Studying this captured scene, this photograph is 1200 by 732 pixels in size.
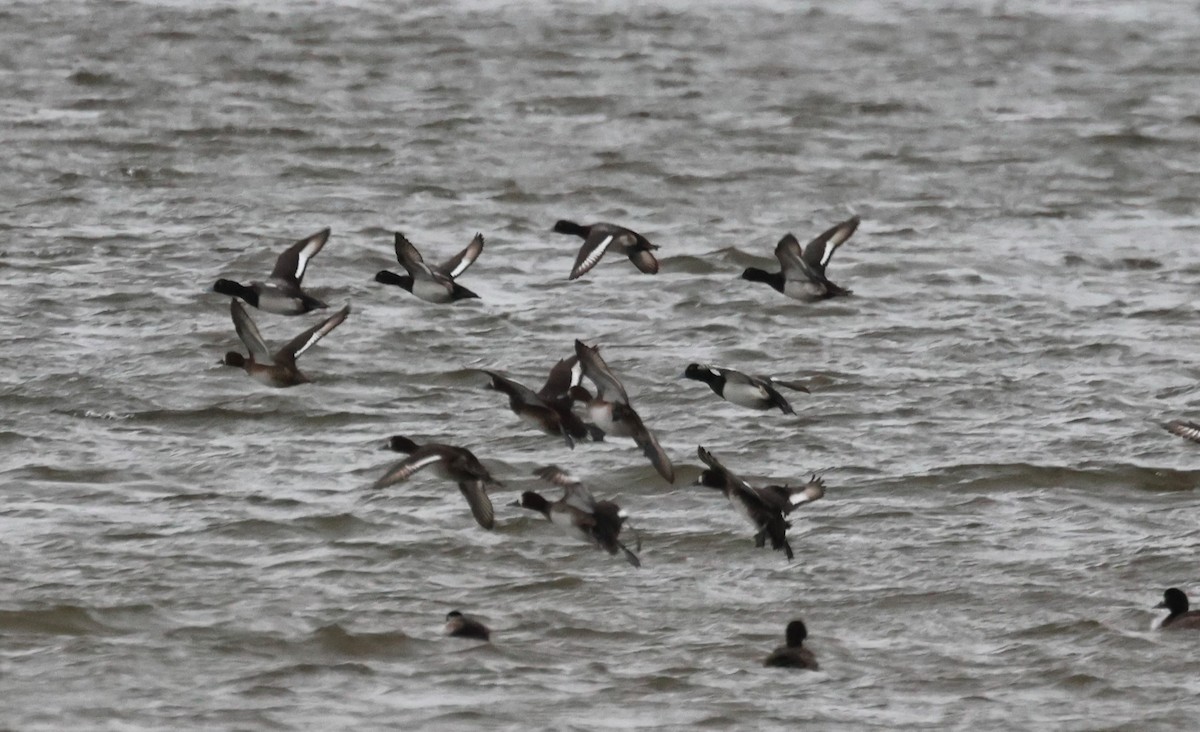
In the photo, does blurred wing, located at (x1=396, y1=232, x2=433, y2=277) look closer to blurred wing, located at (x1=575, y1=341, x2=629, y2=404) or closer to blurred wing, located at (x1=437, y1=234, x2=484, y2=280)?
blurred wing, located at (x1=437, y1=234, x2=484, y2=280)

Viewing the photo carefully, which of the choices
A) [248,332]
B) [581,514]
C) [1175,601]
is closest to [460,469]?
[581,514]

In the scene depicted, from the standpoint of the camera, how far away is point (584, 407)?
12.1m

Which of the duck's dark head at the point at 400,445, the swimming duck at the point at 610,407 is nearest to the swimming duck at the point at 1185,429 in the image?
the swimming duck at the point at 610,407

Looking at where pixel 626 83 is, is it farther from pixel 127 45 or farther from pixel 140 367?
pixel 140 367

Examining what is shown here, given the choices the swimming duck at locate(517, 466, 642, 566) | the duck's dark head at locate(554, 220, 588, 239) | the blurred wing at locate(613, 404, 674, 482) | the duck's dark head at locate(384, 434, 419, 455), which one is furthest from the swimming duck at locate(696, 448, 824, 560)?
the duck's dark head at locate(554, 220, 588, 239)

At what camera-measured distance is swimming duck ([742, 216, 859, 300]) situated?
13453 mm

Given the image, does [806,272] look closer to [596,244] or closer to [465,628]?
[596,244]

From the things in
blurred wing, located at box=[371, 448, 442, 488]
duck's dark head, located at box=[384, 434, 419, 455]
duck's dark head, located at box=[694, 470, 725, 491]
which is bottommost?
duck's dark head, located at box=[384, 434, 419, 455]

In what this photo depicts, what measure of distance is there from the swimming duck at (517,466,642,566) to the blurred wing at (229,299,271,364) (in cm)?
187

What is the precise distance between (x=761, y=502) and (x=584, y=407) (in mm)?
1296

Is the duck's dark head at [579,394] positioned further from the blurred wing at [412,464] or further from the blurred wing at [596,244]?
the blurred wing at [412,464]

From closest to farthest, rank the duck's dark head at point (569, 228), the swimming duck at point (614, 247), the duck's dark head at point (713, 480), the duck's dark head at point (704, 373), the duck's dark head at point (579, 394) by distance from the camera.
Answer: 1. the duck's dark head at point (713, 480)
2. the duck's dark head at point (579, 394)
3. the duck's dark head at point (704, 373)
4. the swimming duck at point (614, 247)
5. the duck's dark head at point (569, 228)

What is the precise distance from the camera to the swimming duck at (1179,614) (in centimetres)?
1074

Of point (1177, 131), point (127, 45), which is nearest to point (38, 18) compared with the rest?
point (127, 45)
